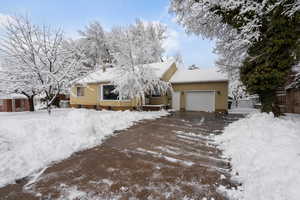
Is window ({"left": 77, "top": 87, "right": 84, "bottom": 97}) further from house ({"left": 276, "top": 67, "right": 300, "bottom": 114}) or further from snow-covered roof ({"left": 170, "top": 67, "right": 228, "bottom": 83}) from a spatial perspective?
house ({"left": 276, "top": 67, "right": 300, "bottom": 114})

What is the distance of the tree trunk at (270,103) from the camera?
6961mm

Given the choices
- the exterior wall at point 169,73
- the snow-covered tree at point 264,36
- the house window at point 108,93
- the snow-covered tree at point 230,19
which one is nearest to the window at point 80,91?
the house window at point 108,93

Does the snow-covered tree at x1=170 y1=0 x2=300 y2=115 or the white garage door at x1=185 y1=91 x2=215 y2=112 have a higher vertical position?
the snow-covered tree at x1=170 y1=0 x2=300 y2=115

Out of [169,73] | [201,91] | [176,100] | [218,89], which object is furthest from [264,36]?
[169,73]

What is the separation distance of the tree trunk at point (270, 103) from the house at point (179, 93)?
5873 mm

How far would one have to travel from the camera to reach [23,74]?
27.6ft

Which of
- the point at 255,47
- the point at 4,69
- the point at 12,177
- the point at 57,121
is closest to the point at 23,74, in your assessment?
the point at 4,69

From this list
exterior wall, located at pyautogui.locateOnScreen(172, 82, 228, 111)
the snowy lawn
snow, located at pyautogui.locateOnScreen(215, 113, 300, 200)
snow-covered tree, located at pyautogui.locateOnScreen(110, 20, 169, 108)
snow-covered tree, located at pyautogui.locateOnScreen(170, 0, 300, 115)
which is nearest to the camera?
snow, located at pyautogui.locateOnScreen(215, 113, 300, 200)

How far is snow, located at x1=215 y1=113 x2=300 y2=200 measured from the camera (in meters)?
2.41

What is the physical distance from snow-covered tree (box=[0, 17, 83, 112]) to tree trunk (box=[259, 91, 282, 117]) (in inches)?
404

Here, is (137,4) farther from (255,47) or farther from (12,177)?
(12,177)

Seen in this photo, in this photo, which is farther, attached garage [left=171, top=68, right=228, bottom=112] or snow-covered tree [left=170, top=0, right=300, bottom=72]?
attached garage [left=171, top=68, right=228, bottom=112]

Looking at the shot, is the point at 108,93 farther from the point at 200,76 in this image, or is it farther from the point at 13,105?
the point at 13,105

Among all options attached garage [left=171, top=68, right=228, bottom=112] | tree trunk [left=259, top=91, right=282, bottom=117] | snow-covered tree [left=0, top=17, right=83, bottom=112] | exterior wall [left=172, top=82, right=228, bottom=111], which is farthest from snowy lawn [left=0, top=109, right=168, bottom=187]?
exterior wall [left=172, top=82, right=228, bottom=111]
